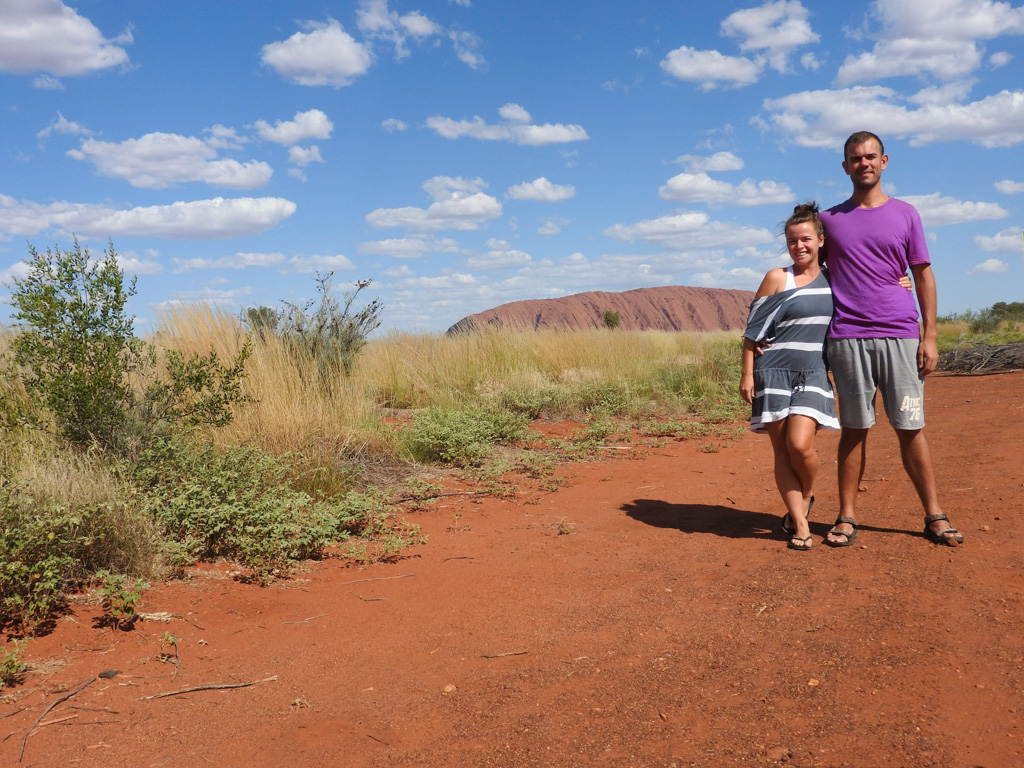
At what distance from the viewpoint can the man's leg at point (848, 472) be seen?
416 centimetres

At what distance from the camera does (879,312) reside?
13.0 ft

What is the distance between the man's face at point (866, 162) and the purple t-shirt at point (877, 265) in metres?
0.15

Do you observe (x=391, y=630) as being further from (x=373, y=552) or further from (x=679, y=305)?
(x=679, y=305)

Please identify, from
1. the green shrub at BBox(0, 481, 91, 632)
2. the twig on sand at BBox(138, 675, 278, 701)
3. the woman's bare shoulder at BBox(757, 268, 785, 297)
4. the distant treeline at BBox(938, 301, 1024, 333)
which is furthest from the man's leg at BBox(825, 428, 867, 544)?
the distant treeline at BBox(938, 301, 1024, 333)

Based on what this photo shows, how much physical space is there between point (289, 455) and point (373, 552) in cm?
127

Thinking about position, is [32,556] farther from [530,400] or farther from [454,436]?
[530,400]

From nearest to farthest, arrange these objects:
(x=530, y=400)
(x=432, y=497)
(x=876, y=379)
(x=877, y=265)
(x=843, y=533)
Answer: (x=877, y=265) → (x=876, y=379) → (x=843, y=533) → (x=432, y=497) → (x=530, y=400)

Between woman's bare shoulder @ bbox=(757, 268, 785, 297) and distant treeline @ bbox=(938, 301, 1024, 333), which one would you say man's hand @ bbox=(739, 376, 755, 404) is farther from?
distant treeline @ bbox=(938, 301, 1024, 333)

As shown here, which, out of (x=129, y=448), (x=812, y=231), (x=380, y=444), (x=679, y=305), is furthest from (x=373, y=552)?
(x=679, y=305)

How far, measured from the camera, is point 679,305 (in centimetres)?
5950

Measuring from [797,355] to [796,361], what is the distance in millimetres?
33

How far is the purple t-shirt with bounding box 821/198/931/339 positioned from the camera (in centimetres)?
393

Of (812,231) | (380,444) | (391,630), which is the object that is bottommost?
(391,630)

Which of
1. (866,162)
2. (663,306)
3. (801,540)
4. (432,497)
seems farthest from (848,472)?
(663,306)
